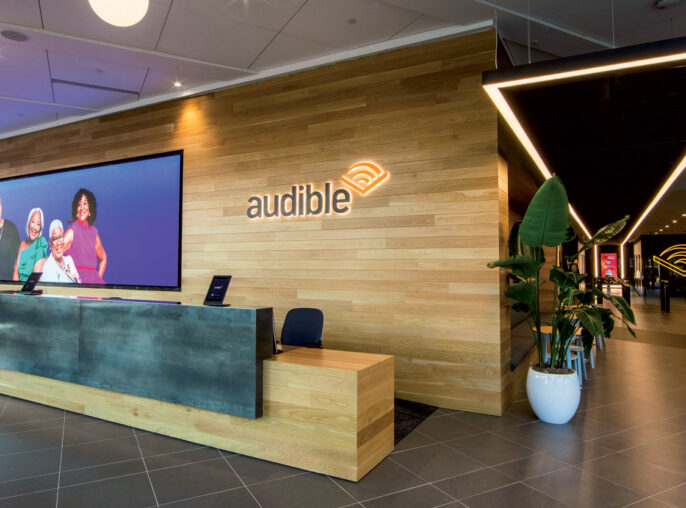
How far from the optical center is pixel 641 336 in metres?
9.53

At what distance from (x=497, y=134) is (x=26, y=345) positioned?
4.90 metres

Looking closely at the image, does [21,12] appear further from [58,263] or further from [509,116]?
[509,116]

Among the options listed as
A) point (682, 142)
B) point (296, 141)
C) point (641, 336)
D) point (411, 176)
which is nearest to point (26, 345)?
point (296, 141)

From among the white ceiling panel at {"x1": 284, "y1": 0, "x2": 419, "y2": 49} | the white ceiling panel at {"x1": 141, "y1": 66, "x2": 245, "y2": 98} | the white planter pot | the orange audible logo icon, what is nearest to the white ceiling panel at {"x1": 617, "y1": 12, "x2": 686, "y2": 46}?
the white ceiling panel at {"x1": 284, "y1": 0, "x2": 419, "y2": 49}

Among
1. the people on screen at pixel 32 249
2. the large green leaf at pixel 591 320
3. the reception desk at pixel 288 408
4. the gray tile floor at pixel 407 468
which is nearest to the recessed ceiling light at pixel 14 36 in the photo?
the reception desk at pixel 288 408

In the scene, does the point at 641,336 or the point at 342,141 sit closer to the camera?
the point at 342,141

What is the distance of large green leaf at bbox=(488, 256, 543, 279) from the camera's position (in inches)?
148

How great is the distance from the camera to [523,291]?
3885 millimetres

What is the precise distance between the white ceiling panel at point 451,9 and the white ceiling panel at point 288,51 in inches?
43.7

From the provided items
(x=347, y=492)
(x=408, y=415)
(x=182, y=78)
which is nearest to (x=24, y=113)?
(x=182, y=78)

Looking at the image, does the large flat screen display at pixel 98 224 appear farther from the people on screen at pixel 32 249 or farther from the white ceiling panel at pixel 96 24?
the white ceiling panel at pixel 96 24

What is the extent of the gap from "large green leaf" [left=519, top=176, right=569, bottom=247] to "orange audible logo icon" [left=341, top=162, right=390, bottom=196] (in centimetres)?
156

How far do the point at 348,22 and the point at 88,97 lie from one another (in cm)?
421

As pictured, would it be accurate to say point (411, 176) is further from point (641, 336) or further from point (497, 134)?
point (641, 336)
